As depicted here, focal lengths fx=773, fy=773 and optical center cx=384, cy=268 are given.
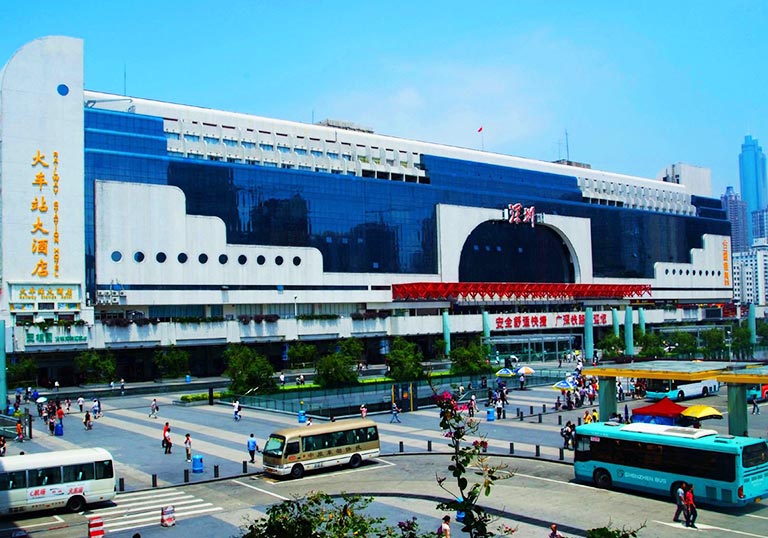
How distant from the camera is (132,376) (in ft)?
254

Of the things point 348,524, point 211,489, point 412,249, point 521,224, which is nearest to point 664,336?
point 521,224

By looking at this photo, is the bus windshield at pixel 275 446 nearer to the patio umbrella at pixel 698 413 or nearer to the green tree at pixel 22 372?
the patio umbrella at pixel 698 413

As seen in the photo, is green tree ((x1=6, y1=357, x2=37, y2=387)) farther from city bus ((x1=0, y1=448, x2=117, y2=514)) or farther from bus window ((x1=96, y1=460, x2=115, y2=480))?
bus window ((x1=96, y1=460, x2=115, y2=480))

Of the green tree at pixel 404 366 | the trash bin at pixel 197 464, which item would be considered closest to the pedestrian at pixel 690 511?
the trash bin at pixel 197 464

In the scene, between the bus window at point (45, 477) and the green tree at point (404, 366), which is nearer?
the bus window at point (45, 477)

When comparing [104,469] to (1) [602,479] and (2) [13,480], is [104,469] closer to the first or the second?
(2) [13,480]

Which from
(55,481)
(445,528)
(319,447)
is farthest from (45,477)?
(445,528)

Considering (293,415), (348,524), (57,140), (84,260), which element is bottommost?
(293,415)

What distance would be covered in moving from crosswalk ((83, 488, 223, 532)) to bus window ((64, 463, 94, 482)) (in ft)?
4.27

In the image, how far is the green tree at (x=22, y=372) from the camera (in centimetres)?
6531

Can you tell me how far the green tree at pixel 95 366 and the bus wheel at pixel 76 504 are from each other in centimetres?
4205

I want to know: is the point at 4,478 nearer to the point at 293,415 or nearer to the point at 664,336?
the point at 293,415

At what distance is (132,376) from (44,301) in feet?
39.0

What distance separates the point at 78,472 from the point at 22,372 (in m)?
41.7
